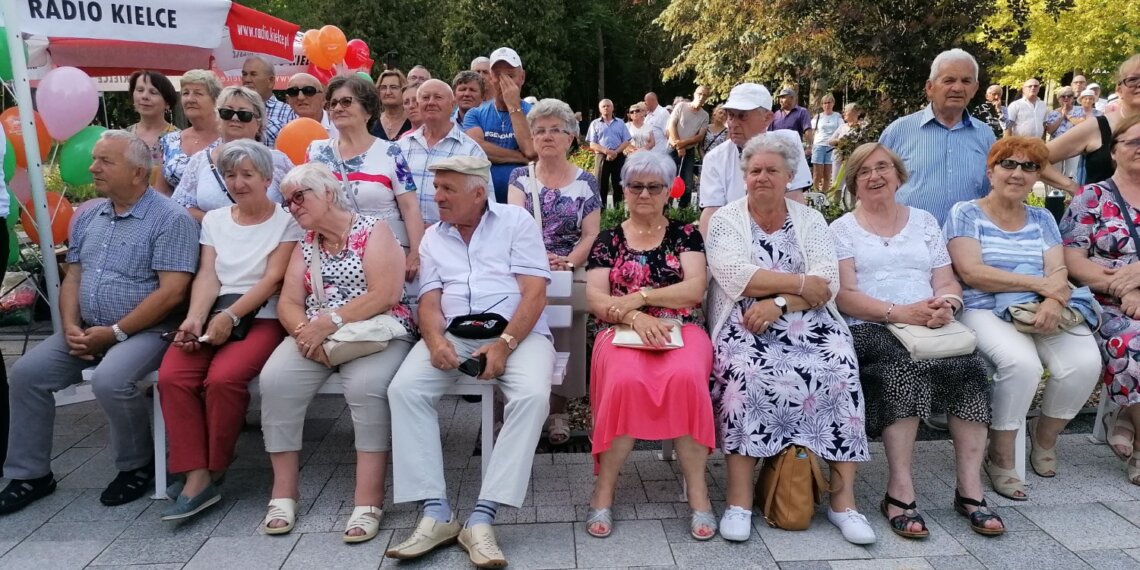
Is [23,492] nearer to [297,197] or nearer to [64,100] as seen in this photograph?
[297,197]

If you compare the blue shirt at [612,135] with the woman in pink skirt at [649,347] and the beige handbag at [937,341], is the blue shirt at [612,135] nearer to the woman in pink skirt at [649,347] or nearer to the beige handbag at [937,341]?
the woman in pink skirt at [649,347]

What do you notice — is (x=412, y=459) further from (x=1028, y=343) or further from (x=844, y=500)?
(x=1028, y=343)

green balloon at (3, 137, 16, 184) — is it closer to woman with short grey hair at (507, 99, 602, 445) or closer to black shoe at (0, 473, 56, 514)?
black shoe at (0, 473, 56, 514)

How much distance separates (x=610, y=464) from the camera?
3.08 m

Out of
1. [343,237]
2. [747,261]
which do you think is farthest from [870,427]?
[343,237]

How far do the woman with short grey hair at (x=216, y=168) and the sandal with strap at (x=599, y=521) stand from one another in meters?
2.24

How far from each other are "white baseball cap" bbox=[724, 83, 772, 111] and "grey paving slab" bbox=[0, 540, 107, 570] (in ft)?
11.2

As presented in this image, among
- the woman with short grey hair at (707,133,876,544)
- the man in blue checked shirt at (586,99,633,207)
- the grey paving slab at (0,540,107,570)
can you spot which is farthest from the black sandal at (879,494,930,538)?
the man in blue checked shirt at (586,99,633,207)

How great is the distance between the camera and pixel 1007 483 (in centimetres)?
335

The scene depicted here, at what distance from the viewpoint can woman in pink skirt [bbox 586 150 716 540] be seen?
2992 mm

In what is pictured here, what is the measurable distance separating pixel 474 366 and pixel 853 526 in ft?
5.28

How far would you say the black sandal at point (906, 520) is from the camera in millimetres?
2951

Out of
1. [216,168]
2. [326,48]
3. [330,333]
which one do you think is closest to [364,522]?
[330,333]

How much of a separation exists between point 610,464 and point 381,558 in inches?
37.4
